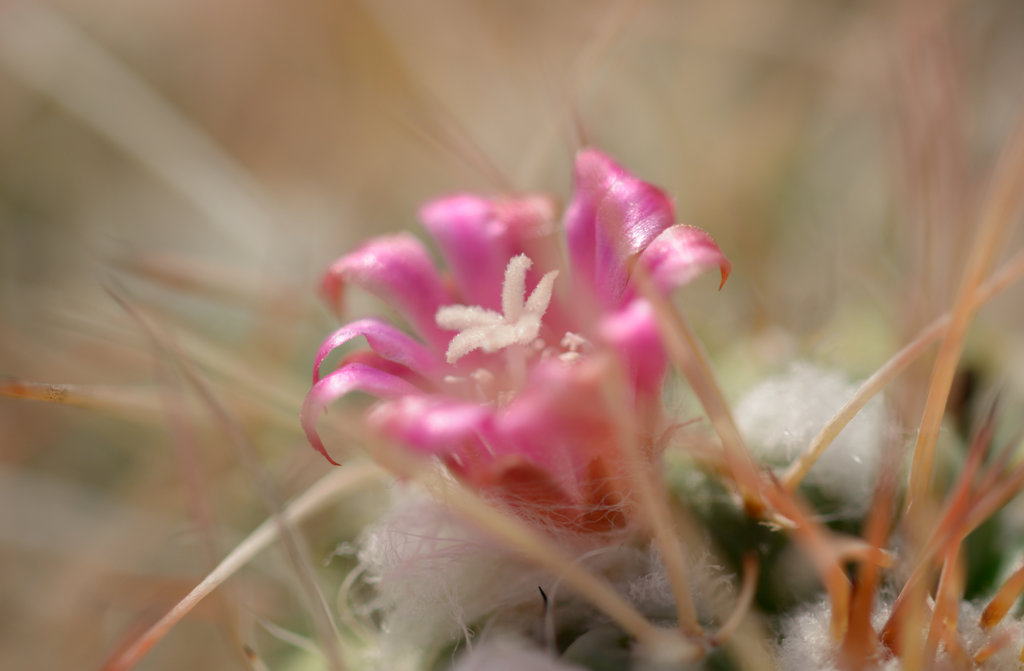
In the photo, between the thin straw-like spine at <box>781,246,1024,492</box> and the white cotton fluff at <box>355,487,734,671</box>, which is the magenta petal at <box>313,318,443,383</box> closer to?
the white cotton fluff at <box>355,487,734,671</box>

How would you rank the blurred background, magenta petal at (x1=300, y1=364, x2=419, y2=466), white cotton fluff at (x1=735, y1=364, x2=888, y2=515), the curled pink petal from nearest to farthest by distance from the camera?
1. the curled pink petal
2. magenta petal at (x1=300, y1=364, x2=419, y2=466)
3. white cotton fluff at (x1=735, y1=364, x2=888, y2=515)
4. the blurred background

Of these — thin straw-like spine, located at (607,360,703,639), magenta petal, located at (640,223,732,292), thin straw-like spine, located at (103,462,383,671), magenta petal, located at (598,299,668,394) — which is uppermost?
magenta petal, located at (640,223,732,292)

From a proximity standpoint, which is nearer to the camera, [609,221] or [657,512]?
[657,512]

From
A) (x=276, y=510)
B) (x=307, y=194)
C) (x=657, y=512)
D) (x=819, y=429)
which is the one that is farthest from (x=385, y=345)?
(x=307, y=194)

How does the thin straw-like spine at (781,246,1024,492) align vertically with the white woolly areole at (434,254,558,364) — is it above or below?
below

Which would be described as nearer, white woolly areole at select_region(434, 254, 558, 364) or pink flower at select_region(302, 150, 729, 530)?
pink flower at select_region(302, 150, 729, 530)

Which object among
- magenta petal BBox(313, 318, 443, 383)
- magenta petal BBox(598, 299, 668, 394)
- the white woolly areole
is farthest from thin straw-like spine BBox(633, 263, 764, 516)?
magenta petal BBox(313, 318, 443, 383)

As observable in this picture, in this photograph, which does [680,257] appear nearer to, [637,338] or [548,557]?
[637,338]
